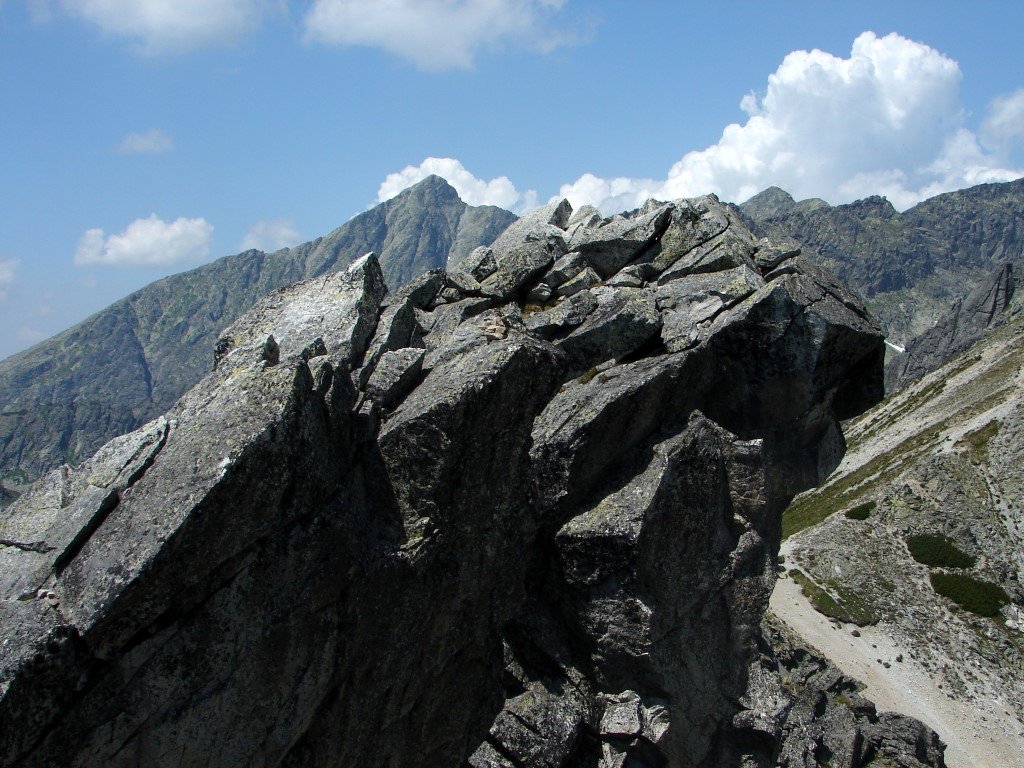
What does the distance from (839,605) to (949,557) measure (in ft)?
50.4

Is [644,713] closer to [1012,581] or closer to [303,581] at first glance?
[303,581]

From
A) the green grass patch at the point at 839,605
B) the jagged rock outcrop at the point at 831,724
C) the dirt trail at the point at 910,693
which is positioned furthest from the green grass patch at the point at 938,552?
the jagged rock outcrop at the point at 831,724

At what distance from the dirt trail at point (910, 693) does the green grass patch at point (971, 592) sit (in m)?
9.81

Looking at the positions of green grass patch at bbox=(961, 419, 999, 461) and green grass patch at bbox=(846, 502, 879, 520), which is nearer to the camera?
green grass patch at bbox=(846, 502, 879, 520)

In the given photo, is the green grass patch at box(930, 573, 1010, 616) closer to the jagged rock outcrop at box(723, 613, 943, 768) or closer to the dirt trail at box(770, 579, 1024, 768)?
the dirt trail at box(770, 579, 1024, 768)

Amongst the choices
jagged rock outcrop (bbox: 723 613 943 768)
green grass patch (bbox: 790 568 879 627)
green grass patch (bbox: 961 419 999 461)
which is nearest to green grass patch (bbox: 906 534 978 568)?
green grass patch (bbox: 790 568 879 627)

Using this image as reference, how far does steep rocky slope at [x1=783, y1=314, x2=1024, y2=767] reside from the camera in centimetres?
5697

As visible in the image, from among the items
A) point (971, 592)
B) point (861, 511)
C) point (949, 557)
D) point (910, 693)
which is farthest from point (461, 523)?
point (861, 511)

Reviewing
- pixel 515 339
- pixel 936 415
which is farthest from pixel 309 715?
pixel 936 415

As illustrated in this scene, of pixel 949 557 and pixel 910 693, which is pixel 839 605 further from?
pixel 949 557

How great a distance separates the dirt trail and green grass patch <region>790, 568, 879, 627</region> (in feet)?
2.36

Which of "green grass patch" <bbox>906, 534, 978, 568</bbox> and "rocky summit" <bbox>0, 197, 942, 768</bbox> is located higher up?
"rocky summit" <bbox>0, 197, 942, 768</bbox>

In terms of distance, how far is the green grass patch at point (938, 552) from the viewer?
69.9 metres

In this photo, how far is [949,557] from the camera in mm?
70750
